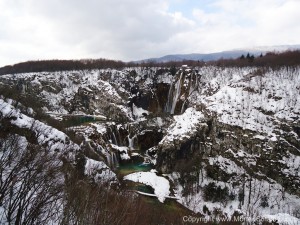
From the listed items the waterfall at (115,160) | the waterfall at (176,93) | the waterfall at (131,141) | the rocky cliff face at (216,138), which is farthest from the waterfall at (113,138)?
the waterfall at (176,93)

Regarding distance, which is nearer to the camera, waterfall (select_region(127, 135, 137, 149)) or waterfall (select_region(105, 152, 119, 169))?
waterfall (select_region(105, 152, 119, 169))

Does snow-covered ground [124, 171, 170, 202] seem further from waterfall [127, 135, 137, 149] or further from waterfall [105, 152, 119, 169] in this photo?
waterfall [127, 135, 137, 149]

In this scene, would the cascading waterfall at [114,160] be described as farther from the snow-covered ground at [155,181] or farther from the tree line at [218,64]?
the tree line at [218,64]

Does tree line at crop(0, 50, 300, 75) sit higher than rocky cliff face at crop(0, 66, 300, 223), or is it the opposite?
tree line at crop(0, 50, 300, 75)

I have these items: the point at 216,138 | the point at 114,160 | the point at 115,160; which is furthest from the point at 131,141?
the point at 216,138

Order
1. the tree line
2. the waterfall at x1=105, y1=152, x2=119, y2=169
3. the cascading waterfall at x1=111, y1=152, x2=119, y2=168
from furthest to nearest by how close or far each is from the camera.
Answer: the tree line < the cascading waterfall at x1=111, y1=152, x2=119, y2=168 < the waterfall at x1=105, y1=152, x2=119, y2=169

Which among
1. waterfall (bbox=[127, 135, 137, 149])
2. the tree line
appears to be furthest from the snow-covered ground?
the tree line

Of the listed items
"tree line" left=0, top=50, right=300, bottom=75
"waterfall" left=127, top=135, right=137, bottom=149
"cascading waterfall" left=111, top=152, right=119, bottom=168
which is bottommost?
"waterfall" left=127, top=135, right=137, bottom=149

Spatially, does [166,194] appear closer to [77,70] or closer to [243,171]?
[243,171]

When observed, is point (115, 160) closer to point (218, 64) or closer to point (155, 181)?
point (155, 181)
